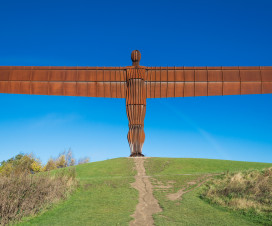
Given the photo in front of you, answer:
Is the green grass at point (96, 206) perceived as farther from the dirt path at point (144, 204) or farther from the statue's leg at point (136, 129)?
the statue's leg at point (136, 129)

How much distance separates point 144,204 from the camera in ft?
42.4

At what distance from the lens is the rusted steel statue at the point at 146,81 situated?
88.4 feet

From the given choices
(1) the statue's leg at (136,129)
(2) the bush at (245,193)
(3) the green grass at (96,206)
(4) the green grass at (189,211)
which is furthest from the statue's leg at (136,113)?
(2) the bush at (245,193)

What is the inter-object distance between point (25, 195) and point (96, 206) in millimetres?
3247

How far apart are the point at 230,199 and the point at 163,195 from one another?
350 centimetres

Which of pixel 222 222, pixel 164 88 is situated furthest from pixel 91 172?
pixel 222 222

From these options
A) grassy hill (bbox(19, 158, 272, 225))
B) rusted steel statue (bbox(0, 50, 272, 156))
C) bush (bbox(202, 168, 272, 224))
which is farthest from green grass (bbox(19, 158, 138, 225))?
rusted steel statue (bbox(0, 50, 272, 156))

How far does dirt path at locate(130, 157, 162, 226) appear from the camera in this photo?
34.3ft

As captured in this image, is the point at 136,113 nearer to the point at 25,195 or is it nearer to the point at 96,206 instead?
the point at 96,206

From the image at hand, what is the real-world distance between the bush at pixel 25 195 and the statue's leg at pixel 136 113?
1186 cm

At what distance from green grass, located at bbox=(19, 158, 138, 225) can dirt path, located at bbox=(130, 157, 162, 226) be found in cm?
30

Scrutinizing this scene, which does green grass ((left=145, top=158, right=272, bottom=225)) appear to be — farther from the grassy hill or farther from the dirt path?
Result: the dirt path

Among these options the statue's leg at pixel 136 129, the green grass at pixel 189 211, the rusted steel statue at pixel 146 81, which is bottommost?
the green grass at pixel 189 211

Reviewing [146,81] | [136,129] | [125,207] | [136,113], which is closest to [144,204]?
[125,207]
